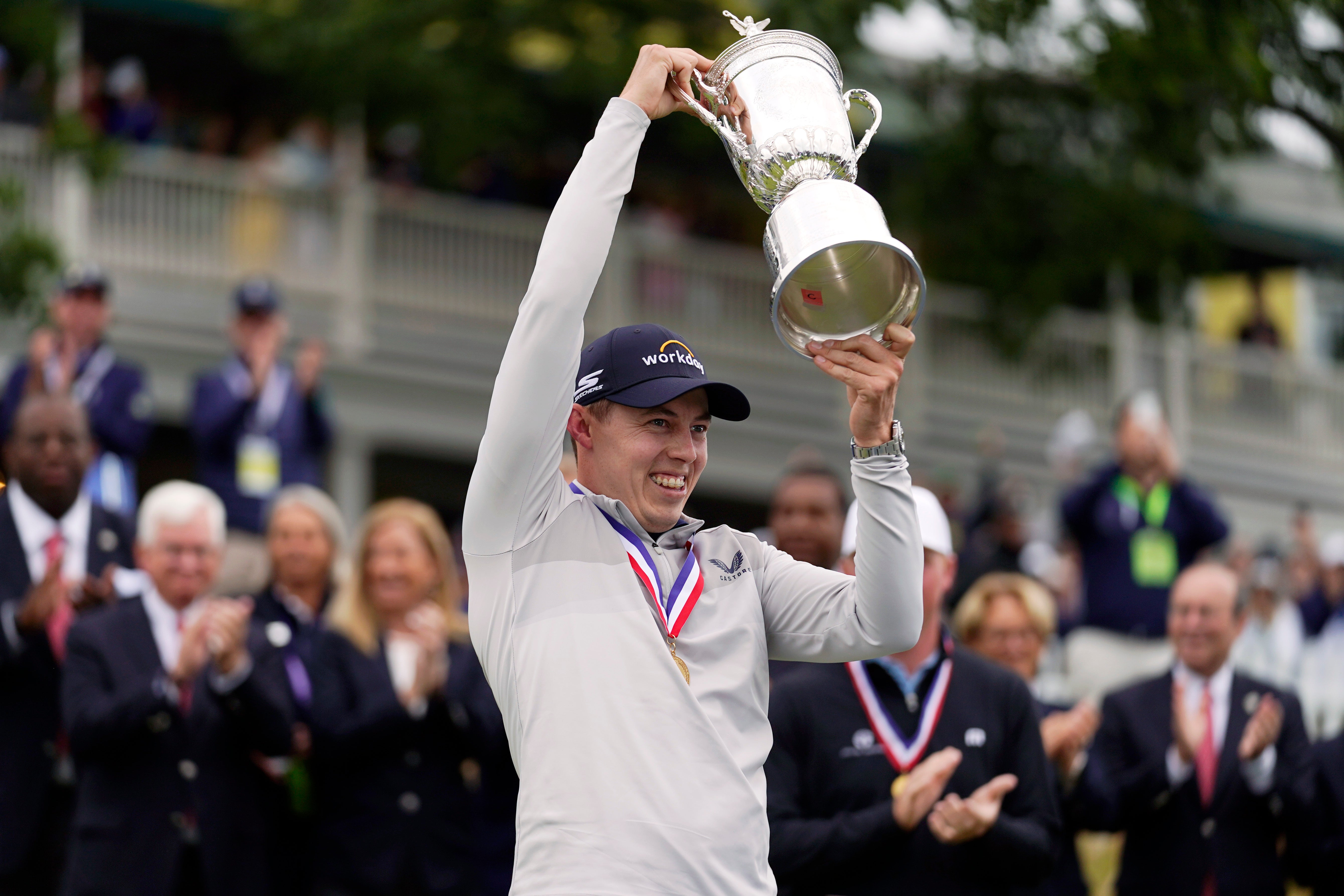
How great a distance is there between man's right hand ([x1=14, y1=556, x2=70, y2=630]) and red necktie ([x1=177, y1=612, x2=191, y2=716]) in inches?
16.9

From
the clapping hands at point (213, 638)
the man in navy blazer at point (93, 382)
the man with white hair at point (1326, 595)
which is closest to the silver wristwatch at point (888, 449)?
Answer: the clapping hands at point (213, 638)

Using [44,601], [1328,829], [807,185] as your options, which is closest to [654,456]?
[807,185]

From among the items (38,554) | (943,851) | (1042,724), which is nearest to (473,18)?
(38,554)

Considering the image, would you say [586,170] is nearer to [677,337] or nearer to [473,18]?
[677,337]

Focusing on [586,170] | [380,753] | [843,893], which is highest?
[586,170]

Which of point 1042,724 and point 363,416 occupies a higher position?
point 363,416

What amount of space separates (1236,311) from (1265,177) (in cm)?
347

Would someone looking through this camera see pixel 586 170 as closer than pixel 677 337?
Yes

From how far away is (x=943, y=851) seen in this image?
577 cm

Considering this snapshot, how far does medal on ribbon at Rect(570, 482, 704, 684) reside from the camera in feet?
12.3

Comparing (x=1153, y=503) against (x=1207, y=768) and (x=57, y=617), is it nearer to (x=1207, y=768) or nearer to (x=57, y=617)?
(x=1207, y=768)

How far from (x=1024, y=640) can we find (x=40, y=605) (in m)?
3.70

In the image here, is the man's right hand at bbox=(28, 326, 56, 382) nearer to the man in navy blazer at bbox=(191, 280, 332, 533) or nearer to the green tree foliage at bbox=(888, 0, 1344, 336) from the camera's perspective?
the man in navy blazer at bbox=(191, 280, 332, 533)

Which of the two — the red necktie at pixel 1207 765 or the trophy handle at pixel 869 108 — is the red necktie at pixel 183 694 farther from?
the red necktie at pixel 1207 765
